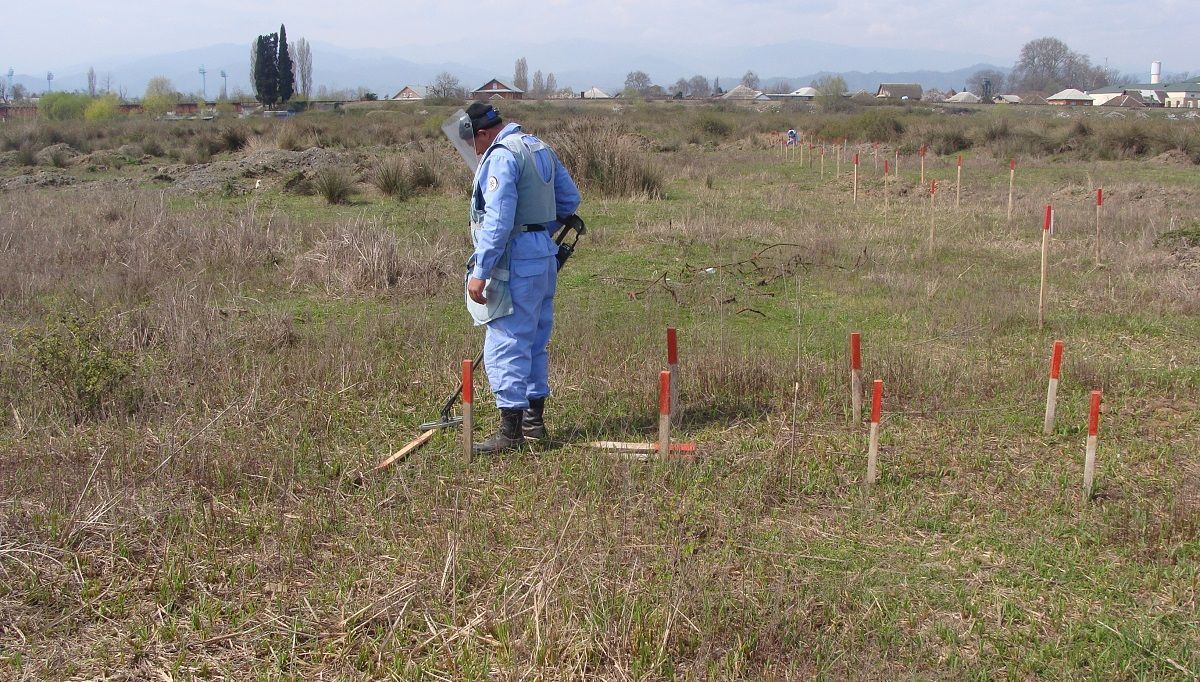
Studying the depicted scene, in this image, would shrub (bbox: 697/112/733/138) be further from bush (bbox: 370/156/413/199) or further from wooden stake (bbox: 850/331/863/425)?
wooden stake (bbox: 850/331/863/425)

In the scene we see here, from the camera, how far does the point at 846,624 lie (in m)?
3.49

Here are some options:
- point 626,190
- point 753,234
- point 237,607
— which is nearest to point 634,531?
point 237,607

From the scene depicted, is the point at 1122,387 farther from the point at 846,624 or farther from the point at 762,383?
the point at 846,624

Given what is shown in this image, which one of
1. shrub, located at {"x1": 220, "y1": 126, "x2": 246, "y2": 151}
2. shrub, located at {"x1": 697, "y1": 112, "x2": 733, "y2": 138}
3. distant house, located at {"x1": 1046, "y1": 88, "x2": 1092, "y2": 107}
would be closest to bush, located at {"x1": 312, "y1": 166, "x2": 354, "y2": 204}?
shrub, located at {"x1": 220, "y1": 126, "x2": 246, "y2": 151}

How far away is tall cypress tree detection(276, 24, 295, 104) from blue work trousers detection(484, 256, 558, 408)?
2637 inches

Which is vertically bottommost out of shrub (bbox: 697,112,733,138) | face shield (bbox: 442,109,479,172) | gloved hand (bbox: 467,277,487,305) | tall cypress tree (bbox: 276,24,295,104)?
gloved hand (bbox: 467,277,487,305)

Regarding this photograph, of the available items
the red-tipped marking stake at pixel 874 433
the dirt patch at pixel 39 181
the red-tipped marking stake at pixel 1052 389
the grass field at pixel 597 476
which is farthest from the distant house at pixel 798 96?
the red-tipped marking stake at pixel 874 433

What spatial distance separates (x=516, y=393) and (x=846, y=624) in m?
2.22

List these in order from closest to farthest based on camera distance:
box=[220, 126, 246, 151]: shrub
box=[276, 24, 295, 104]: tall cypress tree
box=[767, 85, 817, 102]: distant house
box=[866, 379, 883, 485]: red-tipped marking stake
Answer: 1. box=[866, 379, 883, 485]: red-tipped marking stake
2. box=[220, 126, 246, 151]: shrub
3. box=[276, 24, 295, 104]: tall cypress tree
4. box=[767, 85, 817, 102]: distant house

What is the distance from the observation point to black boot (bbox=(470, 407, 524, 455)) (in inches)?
204

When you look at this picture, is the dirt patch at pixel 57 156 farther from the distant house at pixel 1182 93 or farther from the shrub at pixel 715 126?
the distant house at pixel 1182 93

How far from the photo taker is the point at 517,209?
517 cm

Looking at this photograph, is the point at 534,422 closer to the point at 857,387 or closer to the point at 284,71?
the point at 857,387

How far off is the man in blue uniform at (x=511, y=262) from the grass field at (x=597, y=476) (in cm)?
32
